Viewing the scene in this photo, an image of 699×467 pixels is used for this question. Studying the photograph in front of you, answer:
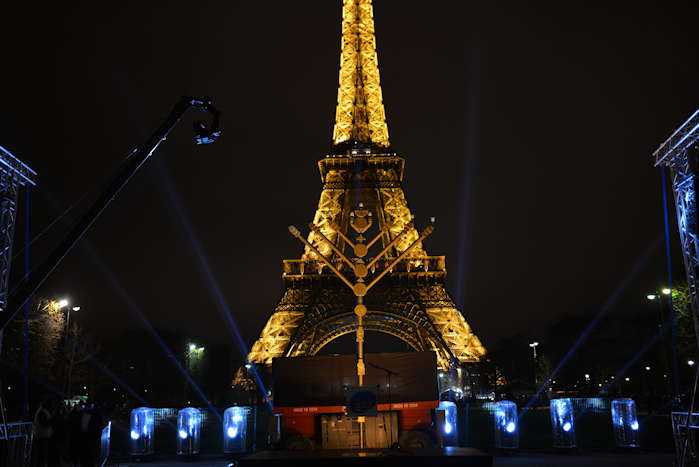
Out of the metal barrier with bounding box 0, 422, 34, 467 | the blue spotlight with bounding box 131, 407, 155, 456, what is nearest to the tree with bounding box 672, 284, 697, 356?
the blue spotlight with bounding box 131, 407, 155, 456

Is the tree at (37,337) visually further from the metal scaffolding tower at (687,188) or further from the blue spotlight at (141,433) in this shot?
the metal scaffolding tower at (687,188)

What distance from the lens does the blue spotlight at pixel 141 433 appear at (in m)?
17.4

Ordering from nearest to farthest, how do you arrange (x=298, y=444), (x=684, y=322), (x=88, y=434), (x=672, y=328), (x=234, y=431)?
(x=88, y=434)
(x=298, y=444)
(x=234, y=431)
(x=672, y=328)
(x=684, y=322)

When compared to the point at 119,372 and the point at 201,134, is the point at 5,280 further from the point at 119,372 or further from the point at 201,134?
the point at 119,372

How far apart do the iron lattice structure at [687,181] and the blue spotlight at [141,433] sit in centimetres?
1453

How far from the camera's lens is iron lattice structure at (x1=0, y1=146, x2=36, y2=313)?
13.6m

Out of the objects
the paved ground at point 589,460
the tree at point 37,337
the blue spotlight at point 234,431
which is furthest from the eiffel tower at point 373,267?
the paved ground at point 589,460

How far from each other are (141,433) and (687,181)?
15530 millimetres

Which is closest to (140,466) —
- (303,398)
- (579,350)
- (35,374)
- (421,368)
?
(303,398)

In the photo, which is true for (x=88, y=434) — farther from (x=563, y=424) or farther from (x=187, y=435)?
(x=563, y=424)

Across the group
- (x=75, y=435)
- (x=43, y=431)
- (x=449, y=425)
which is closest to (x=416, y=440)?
(x=449, y=425)

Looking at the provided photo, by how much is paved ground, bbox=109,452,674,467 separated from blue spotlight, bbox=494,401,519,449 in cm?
46

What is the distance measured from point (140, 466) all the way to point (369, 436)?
680 centimetres

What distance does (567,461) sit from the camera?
15531 millimetres
